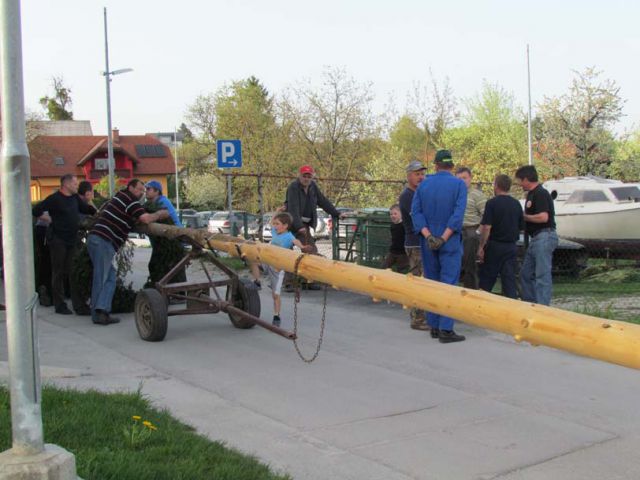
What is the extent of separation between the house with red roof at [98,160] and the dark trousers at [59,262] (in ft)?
191

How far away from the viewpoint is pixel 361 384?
662 cm

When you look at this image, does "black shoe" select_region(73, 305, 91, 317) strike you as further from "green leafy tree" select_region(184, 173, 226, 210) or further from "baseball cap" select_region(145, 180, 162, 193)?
"green leafy tree" select_region(184, 173, 226, 210)

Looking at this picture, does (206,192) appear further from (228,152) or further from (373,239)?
(373,239)

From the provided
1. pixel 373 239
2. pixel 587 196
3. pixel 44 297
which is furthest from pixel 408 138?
pixel 44 297

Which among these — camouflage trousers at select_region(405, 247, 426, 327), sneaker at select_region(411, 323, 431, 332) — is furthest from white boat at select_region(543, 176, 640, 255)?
sneaker at select_region(411, 323, 431, 332)

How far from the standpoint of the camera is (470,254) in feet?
34.5

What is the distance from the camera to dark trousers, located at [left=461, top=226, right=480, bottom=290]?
10.5m

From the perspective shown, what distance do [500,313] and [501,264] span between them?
5713mm

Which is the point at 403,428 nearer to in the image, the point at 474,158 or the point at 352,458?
the point at 352,458

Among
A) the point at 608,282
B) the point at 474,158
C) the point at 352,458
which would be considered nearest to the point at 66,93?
the point at 474,158

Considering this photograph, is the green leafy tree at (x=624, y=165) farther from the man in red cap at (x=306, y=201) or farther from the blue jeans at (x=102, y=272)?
the blue jeans at (x=102, y=272)

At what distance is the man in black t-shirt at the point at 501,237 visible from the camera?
930 centimetres

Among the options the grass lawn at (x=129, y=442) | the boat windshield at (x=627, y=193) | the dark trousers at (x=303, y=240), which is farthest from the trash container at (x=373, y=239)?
the boat windshield at (x=627, y=193)

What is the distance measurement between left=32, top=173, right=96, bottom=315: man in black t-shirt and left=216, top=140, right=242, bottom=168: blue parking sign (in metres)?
4.41
